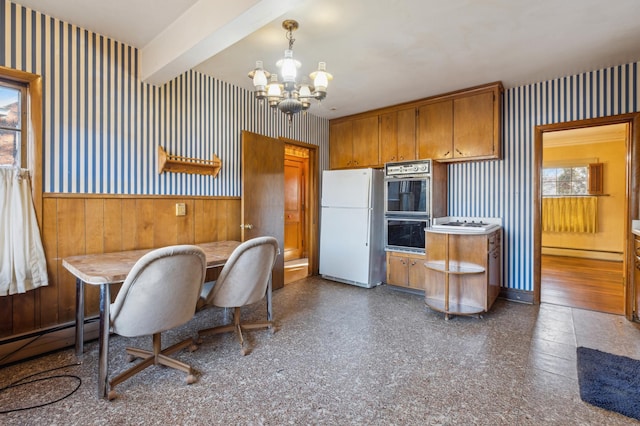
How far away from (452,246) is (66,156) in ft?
12.1

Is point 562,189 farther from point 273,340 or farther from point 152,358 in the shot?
point 152,358

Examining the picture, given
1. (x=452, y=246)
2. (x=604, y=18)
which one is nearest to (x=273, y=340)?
(x=452, y=246)

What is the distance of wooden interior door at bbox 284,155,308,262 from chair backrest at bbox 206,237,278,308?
406cm

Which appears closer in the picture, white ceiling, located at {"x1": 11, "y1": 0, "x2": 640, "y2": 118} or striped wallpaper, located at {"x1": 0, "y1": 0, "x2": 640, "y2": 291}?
white ceiling, located at {"x1": 11, "y1": 0, "x2": 640, "y2": 118}

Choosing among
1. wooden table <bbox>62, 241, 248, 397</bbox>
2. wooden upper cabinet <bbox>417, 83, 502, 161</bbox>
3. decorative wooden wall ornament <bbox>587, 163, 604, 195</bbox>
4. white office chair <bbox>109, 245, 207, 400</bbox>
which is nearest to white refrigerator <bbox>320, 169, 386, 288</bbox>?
wooden upper cabinet <bbox>417, 83, 502, 161</bbox>

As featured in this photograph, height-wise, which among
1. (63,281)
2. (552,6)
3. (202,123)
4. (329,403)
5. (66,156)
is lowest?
(329,403)

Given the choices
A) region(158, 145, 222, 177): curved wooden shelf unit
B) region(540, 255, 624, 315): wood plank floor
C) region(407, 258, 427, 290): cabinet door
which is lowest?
region(540, 255, 624, 315): wood plank floor

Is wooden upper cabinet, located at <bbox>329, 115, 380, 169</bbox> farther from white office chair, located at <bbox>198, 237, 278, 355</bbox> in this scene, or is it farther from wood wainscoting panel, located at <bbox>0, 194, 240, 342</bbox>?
white office chair, located at <bbox>198, 237, 278, 355</bbox>

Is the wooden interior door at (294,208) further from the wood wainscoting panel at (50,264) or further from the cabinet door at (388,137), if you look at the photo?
the wood wainscoting panel at (50,264)

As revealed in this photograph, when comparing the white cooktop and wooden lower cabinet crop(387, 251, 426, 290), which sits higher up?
the white cooktop

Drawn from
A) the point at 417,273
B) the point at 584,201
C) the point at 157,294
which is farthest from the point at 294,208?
the point at 584,201

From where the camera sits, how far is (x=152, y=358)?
2125 millimetres

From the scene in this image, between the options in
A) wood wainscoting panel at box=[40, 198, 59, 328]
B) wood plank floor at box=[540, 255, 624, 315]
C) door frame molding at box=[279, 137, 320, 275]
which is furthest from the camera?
door frame molding at box=[279, 137, 320, 275]

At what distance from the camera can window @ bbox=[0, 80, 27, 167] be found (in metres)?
2.29
